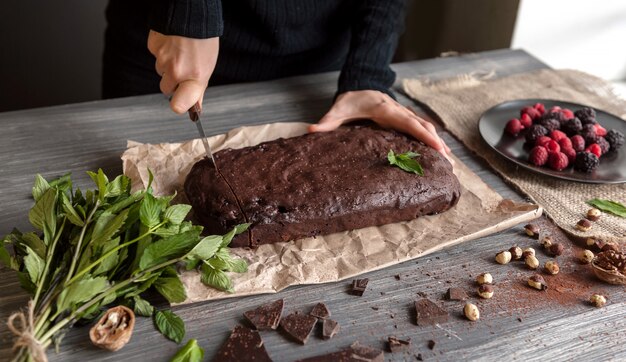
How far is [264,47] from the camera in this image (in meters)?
2.12

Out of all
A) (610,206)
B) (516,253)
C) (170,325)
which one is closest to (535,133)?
(610,206)

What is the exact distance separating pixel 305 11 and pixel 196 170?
79 centimetres

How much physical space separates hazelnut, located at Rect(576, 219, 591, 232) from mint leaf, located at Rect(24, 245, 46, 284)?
1.28 m

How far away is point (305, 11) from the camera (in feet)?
6.78

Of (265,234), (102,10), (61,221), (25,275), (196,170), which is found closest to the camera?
(25,275)

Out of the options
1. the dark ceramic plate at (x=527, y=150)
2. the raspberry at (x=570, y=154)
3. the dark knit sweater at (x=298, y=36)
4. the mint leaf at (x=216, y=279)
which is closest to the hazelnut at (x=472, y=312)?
the mint leaf at (x=216, y=279)

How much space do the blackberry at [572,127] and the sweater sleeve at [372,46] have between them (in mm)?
573

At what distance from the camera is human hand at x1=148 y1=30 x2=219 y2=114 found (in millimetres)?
1624

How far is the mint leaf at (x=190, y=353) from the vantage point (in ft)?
3.73

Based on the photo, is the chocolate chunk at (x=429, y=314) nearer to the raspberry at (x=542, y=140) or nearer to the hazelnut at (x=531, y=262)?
the hazelnut at (x=531, y=262)

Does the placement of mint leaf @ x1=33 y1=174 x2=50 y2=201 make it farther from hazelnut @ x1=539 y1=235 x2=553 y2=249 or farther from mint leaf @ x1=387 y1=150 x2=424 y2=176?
hazelnut @ x1=539 y1=235 x2=553 y2=249

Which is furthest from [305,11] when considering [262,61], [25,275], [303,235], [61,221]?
[25,275]

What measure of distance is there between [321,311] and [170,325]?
0.31 metres

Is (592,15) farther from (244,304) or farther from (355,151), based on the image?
(244,304)
